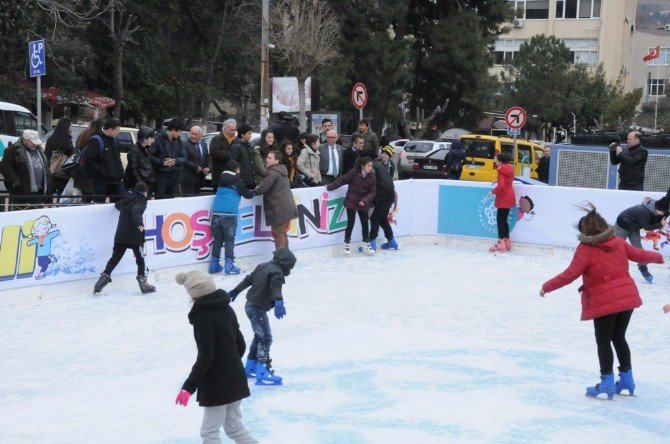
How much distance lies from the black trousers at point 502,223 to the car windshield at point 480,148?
11.1 metres

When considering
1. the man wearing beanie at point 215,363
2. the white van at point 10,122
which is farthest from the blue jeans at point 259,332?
the white van at point 10,122

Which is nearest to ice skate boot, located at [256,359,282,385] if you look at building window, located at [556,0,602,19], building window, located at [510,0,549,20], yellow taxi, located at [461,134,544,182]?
yellow taxi, located at [461,134,544,182]

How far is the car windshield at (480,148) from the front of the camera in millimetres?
26250

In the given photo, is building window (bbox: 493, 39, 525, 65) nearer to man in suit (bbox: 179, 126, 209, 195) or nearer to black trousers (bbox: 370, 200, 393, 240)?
black trousers (bbox: 370, 200, 393, 240)

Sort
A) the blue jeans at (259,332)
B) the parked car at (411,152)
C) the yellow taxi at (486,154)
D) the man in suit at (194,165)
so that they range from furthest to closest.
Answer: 1. the parked car at (411,152)
2. the yellow taxi at (486,154)
3. the man in suit at (194,165)
4. the blue jeans at (259,332)

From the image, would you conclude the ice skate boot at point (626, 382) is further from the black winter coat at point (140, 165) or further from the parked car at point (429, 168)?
the parked car at point (429, 168)

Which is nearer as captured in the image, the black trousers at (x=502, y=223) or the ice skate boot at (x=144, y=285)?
the ice skate boot at (x=144, y=285)

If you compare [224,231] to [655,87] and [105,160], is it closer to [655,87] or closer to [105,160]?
[105,160]

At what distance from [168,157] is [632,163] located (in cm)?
767

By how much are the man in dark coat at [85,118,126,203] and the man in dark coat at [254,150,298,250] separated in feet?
6.21

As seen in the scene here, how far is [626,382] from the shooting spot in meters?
7.61

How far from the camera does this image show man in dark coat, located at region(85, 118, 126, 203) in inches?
479

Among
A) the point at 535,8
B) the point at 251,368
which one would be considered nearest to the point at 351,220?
the point at 251,368

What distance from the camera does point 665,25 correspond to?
3140 inches
